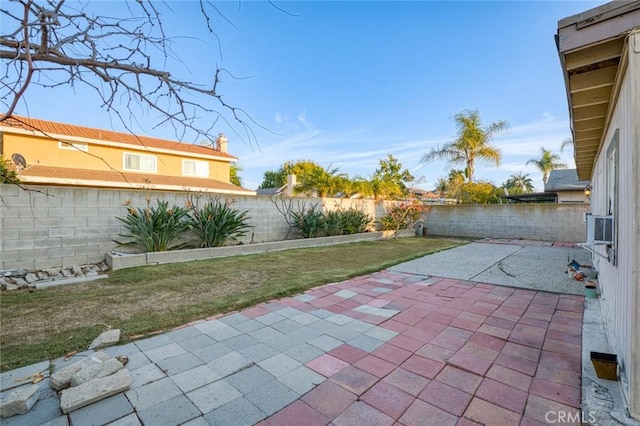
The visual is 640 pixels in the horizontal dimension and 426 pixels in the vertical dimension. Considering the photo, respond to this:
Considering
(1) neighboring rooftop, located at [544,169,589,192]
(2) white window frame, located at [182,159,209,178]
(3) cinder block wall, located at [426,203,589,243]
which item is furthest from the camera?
(2) white window frame, located at [182,159,209,178]

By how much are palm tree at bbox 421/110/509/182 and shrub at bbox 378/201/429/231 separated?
7553 millimetres

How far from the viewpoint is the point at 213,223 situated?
24.8ft

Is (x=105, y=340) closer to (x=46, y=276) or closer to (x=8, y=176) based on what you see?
(x=8, y=176)

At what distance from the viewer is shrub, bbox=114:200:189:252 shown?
641cm

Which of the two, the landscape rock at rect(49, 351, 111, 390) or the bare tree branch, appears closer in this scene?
the bare tree branch

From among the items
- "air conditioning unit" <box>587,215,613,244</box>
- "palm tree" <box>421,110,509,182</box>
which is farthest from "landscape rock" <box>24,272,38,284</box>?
"palm tree" <box>421,110,509,182</box>

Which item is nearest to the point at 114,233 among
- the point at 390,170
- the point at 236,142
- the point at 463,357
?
the point at 236,142

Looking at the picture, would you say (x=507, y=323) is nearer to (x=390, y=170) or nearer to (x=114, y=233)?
(x=114, y=233)

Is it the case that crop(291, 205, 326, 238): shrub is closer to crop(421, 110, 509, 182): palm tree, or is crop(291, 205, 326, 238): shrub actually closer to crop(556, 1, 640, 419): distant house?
crop(556, 1, 640, 419): distant house

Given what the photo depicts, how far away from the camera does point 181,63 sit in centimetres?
176

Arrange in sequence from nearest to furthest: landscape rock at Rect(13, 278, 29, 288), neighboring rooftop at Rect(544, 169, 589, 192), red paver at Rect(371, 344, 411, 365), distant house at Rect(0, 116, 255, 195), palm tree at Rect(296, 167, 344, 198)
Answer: red paver at Rect(371, 344, 411, 365) → landscape rock at Rect(13, 278, 29, 288) → distant house at Rect(0, 116, 255, 195) → palm tree at Rect(296, 167, 344, 198) → neighboring rooftop at Rect(544, 169, 589, 192)

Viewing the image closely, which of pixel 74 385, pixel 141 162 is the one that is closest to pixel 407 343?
pixel 74 385

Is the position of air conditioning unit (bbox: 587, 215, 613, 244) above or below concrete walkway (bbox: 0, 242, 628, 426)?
above

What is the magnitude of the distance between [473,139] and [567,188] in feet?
19.7
